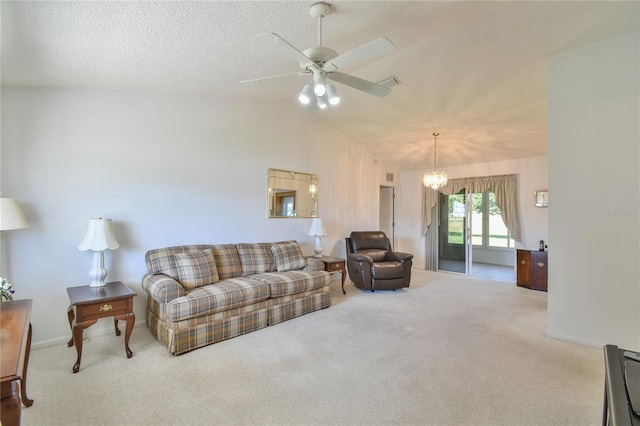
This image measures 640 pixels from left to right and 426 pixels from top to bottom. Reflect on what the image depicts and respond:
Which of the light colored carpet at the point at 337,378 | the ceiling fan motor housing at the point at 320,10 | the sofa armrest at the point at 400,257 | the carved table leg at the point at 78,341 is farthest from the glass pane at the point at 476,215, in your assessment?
the carved table leg at the point at 78,341

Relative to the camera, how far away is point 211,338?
9.75 ft

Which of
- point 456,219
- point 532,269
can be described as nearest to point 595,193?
point 532,269

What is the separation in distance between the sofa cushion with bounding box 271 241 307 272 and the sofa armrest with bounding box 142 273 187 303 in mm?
1476

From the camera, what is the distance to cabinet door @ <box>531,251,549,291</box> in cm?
516

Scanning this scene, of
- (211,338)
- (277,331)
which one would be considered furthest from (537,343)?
(211,338)

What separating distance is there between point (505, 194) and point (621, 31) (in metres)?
3.61

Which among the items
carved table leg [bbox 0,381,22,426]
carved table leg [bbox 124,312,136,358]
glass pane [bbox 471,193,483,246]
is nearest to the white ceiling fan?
carved table leg [bbox 0,381,22,426]

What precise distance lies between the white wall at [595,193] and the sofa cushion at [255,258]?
343cm

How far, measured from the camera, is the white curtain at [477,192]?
231 inches

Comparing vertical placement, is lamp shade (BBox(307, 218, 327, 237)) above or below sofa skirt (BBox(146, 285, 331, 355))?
above

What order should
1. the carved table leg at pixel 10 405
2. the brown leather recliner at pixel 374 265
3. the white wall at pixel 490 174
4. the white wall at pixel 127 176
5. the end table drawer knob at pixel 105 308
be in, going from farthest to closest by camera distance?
the white wall at pixel 490 174 < the brown leather recliner at pixel 374 265 < the white wall at pixel 127 176 < the end table drawer knob at pixel 105 308 < the carved table leg at pixel 10 405

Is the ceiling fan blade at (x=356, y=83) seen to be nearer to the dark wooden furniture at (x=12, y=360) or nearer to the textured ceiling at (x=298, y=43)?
the textured ceiling at (x=298, y=43)

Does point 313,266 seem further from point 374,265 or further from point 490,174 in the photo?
point 490,174

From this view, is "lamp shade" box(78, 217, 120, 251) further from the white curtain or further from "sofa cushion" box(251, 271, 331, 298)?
the white curtain
